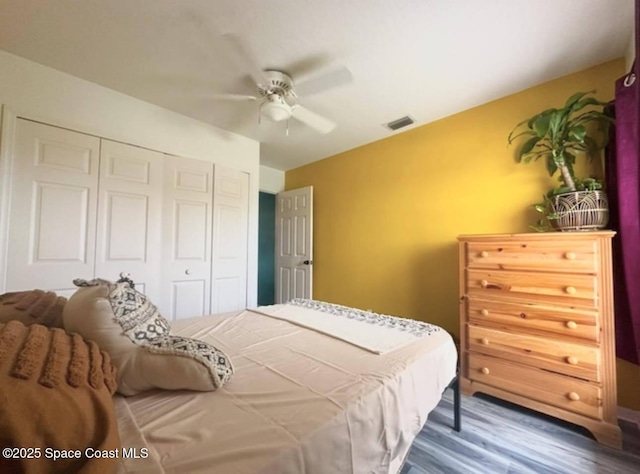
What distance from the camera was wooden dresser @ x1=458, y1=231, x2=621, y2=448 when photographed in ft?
5.11

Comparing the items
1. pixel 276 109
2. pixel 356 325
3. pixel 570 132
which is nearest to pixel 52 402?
pixel 356 325

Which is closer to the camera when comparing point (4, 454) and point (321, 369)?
point (4, 454)

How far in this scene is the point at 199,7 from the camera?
1488 millimetres

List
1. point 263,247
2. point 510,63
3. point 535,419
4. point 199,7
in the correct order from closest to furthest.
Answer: point 199,7 < point 535,419 < point 510,63 < point 263,247

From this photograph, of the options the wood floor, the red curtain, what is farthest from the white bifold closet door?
the red curtain

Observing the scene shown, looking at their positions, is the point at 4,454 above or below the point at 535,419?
above

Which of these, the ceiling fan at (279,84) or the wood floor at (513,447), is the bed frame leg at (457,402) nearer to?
the wood floor at (513,447)

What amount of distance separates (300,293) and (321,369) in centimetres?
272

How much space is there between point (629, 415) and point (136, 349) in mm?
2893

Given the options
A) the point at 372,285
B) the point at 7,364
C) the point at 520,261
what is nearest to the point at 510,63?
the point at 520,261

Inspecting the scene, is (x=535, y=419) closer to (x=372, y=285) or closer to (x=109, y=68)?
(x=372, y=285)

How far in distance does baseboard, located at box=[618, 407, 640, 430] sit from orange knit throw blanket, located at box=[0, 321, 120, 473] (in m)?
2.81

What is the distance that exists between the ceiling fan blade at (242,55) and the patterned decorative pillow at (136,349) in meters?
1.46

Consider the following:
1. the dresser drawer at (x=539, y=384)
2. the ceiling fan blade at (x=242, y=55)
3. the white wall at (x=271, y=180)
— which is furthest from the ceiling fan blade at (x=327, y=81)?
the white wall at (x=271, y=180)
